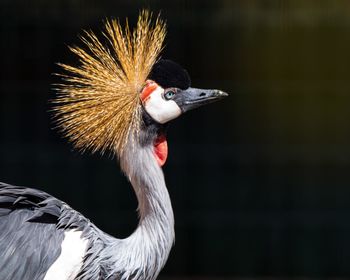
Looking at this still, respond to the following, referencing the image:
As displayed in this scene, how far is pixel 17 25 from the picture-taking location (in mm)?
5148

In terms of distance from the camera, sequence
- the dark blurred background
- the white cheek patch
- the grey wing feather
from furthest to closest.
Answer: the dark blurred background, the white cheek patch, the grey wing feather

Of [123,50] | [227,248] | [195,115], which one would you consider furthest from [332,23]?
[123,50]

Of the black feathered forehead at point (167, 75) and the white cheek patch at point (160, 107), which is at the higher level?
the black feathered forehead at point (167, 75)

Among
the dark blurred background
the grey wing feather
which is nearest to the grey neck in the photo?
the grey wing feather

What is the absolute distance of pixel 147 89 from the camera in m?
3.27

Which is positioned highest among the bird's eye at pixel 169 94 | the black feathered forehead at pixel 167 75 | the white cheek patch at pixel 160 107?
the black feathered forehead at pixel 167 75

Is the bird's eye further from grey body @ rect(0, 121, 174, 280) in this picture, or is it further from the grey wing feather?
the grey wing feather

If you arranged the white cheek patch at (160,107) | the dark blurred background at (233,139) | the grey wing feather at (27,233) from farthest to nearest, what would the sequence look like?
the dark blurred background at (233,139) < the white cheek patch at (160,107) < the grey wing feather at (27,233)

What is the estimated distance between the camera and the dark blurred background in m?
5.17

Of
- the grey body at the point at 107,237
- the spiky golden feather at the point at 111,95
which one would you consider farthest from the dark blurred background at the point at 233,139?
the grey body at the point at 107,237

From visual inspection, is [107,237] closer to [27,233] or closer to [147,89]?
[27,233]

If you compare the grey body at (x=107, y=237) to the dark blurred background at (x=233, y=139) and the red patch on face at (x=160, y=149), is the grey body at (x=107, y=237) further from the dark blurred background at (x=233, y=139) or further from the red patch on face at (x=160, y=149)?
the dark blurred background at (x=233, y=139)

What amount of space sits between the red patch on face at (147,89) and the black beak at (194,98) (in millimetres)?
66

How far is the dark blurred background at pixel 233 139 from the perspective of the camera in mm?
5168
